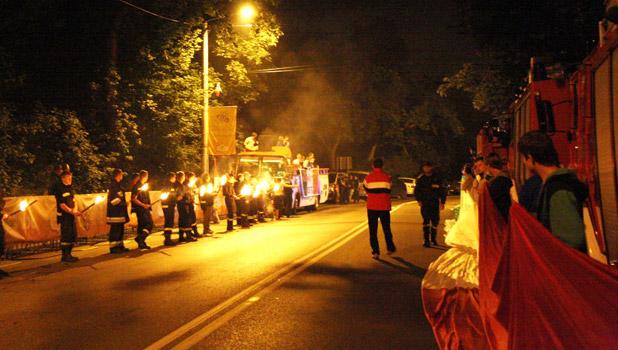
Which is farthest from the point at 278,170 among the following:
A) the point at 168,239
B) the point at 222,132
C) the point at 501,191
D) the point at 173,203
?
the point at 501,191

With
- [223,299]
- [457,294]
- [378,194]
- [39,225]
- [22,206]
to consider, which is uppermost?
[378,194]

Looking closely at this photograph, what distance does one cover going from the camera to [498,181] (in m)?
8.30

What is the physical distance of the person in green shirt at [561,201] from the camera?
4188mm

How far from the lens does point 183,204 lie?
17281 millimetres

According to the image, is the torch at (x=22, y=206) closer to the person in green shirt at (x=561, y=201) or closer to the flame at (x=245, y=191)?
the flame at (x=245, y=191)

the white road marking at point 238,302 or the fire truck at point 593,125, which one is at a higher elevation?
the fire truck at point 593,125

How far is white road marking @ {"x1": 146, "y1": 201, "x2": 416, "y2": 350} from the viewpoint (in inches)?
267

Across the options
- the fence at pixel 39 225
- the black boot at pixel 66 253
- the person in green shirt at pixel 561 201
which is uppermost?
the person in green shirt at pixel 561 201

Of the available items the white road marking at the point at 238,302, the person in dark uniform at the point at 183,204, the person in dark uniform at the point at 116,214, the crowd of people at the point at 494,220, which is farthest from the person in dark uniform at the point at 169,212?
the crowd of people at the point at 494,220

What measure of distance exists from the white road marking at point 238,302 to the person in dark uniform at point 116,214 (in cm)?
443

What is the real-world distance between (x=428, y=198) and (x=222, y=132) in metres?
11.2

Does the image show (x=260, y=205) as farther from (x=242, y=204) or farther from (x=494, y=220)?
(x=494, y=220)

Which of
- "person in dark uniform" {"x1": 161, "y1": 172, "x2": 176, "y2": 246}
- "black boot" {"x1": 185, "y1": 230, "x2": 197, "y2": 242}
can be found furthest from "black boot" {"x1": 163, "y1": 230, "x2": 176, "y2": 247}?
"black boot" {"x1": 185, "y1": 230, "x2": 197, "y2": 242}

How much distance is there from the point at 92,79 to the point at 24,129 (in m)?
4.55
